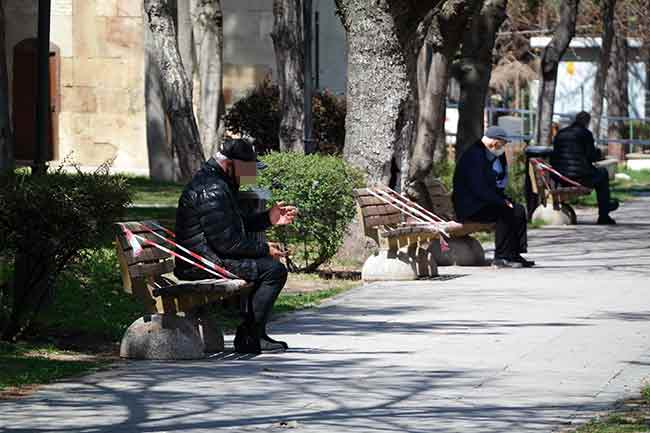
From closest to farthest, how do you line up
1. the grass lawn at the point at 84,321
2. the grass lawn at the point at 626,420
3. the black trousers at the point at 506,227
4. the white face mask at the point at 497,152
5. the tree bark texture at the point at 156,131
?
the grass lawn at the point at 626,420 → the grass lawn at the point at 84,321 → the black trousers at the point at 506,227 → the white face mask at the point at 497,152 → the tree bark texture at the point at 156,131

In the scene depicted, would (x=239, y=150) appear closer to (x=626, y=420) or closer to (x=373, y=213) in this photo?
(x=626, y=420)

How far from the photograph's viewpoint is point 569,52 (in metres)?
56.2

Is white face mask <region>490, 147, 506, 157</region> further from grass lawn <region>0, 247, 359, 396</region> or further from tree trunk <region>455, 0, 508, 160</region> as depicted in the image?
tree trunk <region>455, 0, 508, 160</region>

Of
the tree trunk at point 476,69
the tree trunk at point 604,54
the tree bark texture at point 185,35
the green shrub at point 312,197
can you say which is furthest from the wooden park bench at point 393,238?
the tree trunk at point 604,54

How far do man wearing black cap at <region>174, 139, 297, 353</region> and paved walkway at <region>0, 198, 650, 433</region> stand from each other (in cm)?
26

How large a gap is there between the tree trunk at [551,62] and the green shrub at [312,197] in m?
17.1

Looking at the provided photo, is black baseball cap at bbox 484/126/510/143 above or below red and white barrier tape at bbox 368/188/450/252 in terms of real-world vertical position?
above

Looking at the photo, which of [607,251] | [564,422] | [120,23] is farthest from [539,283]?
[120,23]

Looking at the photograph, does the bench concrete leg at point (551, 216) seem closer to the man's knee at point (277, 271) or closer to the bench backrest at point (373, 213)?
the bench backrest at point (373, 213)

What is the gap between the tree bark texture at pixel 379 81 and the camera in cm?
1741

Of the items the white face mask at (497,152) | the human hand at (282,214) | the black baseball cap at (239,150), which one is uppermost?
the black baseball cap at (239,150)

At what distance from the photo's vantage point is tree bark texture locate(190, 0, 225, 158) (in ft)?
93.1

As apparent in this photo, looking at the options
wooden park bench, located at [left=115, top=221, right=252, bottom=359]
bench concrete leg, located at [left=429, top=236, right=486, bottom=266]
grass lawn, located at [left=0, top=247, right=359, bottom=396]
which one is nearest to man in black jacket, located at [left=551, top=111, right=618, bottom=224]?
bench concrete leg, located at [left=429, top=236, right=486, bottom=266]

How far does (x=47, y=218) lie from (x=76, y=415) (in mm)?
2486
